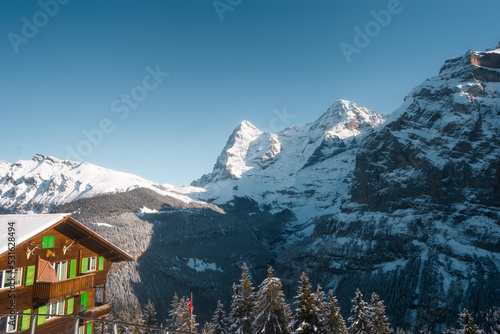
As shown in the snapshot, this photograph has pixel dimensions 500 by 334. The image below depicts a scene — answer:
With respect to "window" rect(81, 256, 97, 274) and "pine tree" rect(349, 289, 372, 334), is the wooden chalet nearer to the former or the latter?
"window" rect(81, 256, 97, 274)

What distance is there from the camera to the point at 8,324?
49.7 ft

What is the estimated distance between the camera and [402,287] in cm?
13788

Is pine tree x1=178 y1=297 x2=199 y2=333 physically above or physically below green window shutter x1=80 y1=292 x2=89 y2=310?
below

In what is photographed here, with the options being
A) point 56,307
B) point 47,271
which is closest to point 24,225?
point 47,271

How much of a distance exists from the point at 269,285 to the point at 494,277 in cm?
14685

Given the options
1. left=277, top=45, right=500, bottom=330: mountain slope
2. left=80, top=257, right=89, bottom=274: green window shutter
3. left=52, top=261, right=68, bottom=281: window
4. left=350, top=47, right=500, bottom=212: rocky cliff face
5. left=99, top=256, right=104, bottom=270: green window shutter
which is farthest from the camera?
left=350, top=47, right=500, bottom=212: rocky cliff face

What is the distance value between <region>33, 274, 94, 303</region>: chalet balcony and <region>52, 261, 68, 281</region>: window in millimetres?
662

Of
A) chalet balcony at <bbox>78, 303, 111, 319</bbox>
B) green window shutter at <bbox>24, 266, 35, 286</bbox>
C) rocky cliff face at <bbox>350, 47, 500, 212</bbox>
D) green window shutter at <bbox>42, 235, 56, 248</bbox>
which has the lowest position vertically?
chalet balcony at <bbox>78, 303, 111, 319</bbox>

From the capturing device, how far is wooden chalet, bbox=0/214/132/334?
1577cm

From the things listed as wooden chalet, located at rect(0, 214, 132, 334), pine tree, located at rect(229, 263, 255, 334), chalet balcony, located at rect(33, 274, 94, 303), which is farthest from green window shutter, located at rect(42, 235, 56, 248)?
pine tree, located at rect(229, 263, 255, 334)

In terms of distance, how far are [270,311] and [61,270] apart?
18.6 m

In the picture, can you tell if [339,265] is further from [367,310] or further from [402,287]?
[367,310]

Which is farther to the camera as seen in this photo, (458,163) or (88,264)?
(458,163)

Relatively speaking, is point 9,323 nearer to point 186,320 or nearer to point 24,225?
point 24,225
